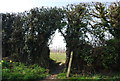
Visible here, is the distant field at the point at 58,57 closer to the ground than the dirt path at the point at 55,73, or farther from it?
farther from it

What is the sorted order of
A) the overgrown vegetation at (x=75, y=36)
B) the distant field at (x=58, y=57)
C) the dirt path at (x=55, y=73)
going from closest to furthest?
the dirt path at (x=55, y=73)
the overgrown vegetation at (x=75, y=36)
the distant field at (x=58, y=57)

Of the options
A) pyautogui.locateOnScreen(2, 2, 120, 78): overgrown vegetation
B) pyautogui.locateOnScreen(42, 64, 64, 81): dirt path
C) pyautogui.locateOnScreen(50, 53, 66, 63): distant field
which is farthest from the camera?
pyautogui.locateOnScreen(50, 53, 66, 63): distant field

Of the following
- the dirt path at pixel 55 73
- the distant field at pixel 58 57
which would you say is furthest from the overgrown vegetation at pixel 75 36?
the distant field at pixel 58 57

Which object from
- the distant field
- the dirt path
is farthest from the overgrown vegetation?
the distant field

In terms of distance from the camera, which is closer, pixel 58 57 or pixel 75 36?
pixel 75 36

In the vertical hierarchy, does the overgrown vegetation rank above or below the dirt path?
above

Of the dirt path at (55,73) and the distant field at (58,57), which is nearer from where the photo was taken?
the dirt path at (55,73)

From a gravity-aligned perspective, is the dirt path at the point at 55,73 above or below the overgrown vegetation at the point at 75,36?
below

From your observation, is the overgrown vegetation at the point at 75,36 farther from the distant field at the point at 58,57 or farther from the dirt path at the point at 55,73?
the distant field at the point at 58,57

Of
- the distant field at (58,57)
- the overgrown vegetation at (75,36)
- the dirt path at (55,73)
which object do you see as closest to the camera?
the dirt path at (55,73)

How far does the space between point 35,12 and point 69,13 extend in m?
2.83

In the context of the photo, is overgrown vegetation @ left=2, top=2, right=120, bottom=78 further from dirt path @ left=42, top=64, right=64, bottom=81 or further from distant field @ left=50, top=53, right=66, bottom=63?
distant field @ left=50, top=53, right=66, bottom=63

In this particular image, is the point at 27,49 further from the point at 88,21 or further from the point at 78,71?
the point at 88,21

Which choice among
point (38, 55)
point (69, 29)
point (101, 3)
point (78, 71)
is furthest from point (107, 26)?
point (38, 55)
